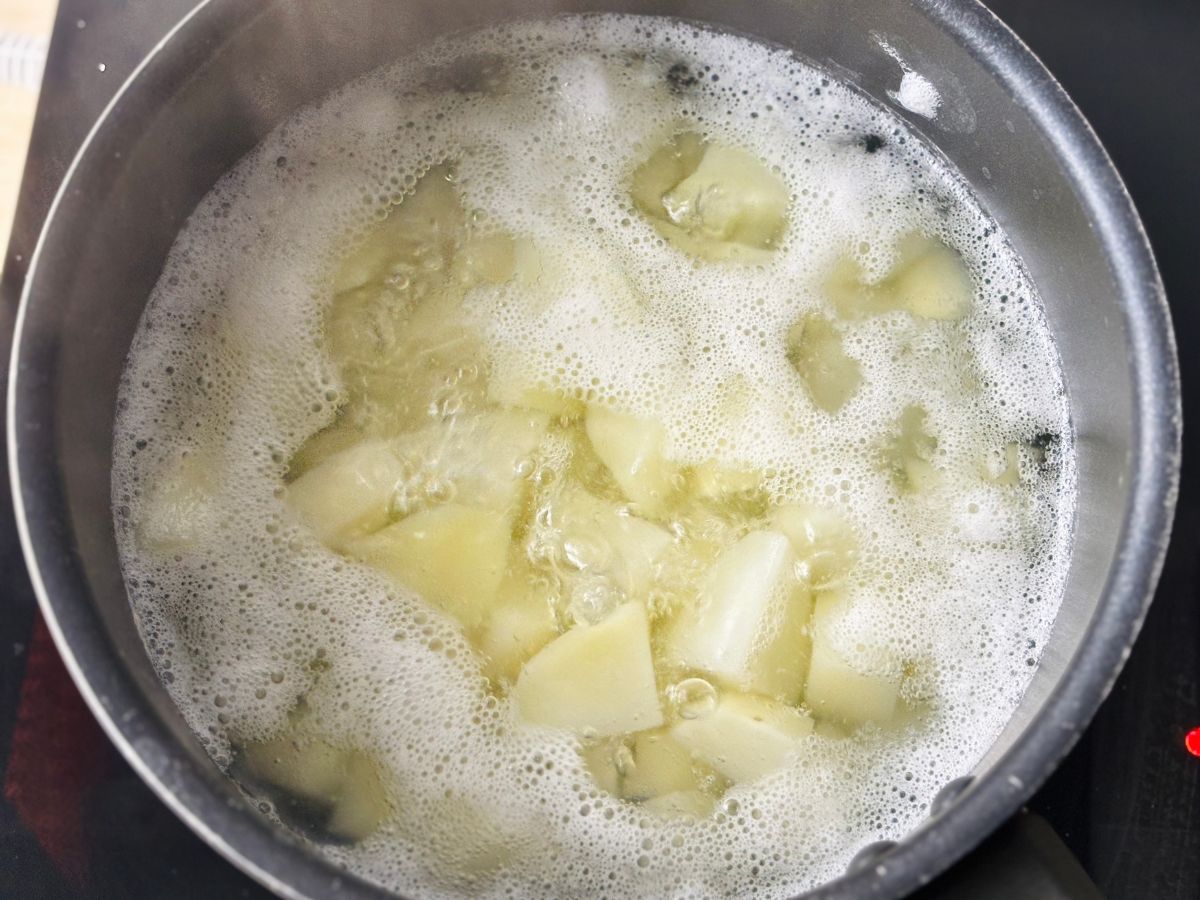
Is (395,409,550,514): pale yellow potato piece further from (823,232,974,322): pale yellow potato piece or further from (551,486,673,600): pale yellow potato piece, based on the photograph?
(823,232,974,322): pale yellow potato piece

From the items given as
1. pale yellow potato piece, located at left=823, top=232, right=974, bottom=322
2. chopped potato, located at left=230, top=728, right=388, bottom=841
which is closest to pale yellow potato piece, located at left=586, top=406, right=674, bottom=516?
pale yellow potato piece, located at left=823, top=232, right=974, bottom=322

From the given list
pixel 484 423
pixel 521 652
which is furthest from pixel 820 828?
pixel 484 423

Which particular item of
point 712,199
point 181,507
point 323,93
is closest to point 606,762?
point 181,507

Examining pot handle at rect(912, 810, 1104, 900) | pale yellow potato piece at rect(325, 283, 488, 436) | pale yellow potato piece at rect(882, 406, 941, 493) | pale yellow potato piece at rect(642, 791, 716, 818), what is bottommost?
pale yellow potato piece at rect(642, 791, 716, 818)

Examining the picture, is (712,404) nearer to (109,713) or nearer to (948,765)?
(948,765)

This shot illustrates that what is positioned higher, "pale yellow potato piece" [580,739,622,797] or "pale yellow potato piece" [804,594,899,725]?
"pale yellow potato piece" [804,594,899,725]

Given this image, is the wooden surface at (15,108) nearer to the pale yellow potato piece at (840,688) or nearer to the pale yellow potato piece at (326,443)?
the pale yellow potato piece at (326,443)

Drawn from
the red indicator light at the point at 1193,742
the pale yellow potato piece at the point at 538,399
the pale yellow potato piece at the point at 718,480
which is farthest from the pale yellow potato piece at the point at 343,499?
the red indicator light at the point at 1193,742
